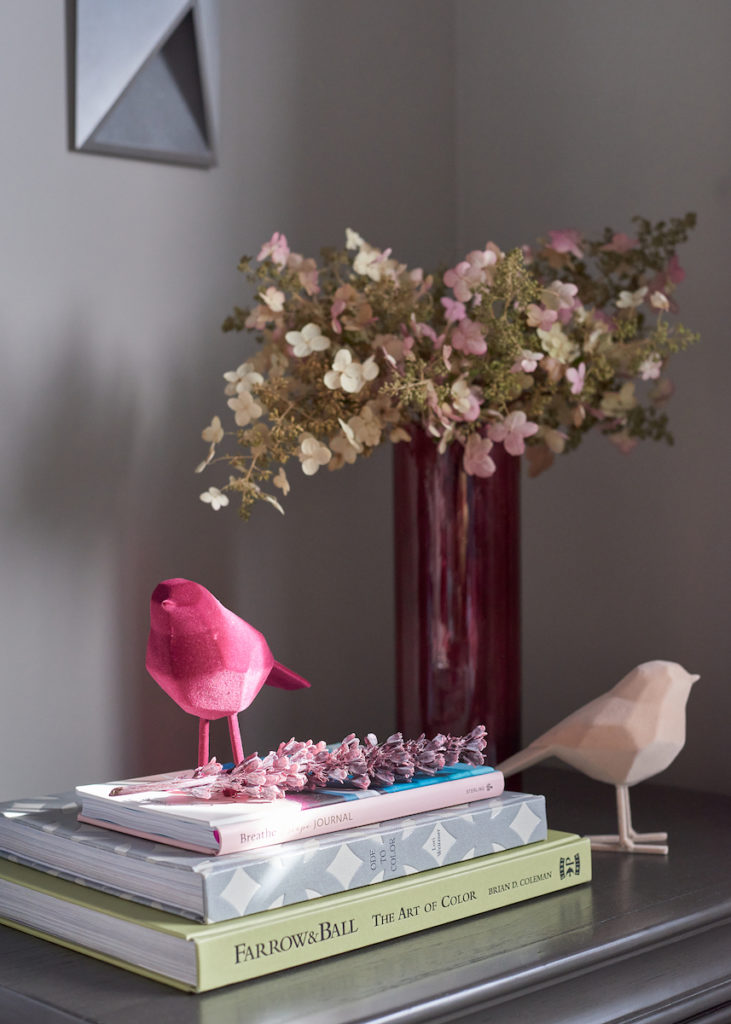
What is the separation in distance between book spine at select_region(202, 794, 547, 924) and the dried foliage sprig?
36 millimetres

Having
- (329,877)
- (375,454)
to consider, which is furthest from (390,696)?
(329,877)

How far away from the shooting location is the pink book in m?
0.73

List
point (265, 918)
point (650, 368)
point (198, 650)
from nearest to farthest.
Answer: point (265, 918) → point (198, 650) → point (650, 368)

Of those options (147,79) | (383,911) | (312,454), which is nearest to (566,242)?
(312,454)

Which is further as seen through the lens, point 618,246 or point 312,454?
point 618,246

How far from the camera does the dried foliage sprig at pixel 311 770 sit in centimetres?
79

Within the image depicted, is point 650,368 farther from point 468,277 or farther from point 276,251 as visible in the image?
point 276,251

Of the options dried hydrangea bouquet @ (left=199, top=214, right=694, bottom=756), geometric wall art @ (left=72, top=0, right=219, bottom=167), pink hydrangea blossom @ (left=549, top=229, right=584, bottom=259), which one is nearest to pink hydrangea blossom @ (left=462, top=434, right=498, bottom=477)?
dried hydrangea bouquet @ (left=199, top=214, right=694, bottom=756)

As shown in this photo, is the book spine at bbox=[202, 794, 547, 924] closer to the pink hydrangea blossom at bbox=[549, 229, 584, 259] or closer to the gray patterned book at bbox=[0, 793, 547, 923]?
the gray patterned book at bbox=[0, 793, 547, 923]

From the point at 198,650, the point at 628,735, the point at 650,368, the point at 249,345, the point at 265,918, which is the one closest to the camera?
the point at 265,918

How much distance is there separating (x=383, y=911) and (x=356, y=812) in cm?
7

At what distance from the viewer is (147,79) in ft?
3.80

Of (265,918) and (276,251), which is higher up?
(276,251)

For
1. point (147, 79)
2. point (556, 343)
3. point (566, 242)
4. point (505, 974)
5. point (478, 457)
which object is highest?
point (147, 79)
